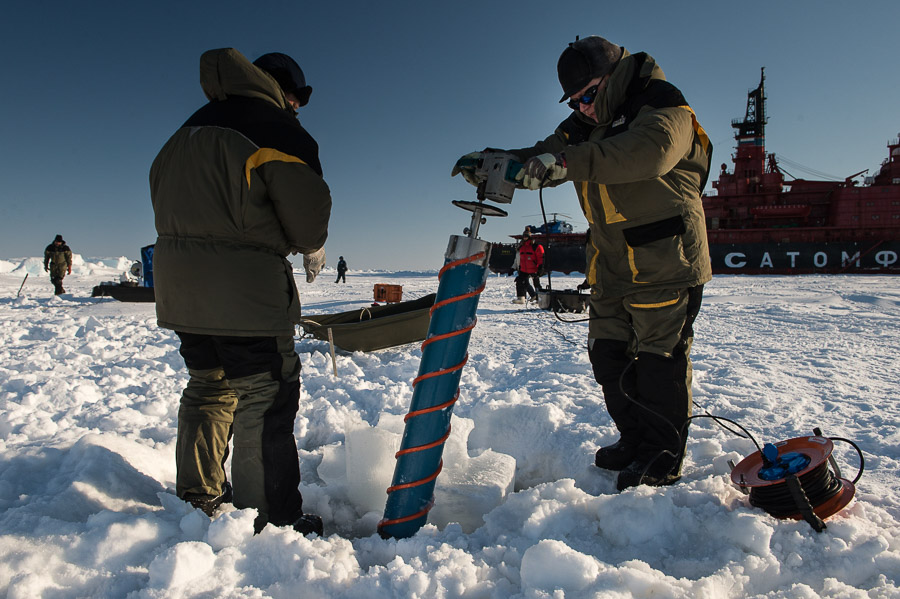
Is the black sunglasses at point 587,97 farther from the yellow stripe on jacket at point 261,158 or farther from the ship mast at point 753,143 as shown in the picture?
the ship mast at point 753,143

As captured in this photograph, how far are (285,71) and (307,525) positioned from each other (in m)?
1.64

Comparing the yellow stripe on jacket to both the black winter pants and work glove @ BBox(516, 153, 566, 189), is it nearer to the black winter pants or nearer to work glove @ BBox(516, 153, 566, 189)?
work glove @ BBox(516, 153, 566, 189)

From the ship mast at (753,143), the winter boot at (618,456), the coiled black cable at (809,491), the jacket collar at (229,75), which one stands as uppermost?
the ship mast at (753,143)

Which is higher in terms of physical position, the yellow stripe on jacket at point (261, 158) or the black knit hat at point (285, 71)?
the black knit hat at point (285, 71)

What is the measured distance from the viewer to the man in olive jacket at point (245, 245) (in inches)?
61.0

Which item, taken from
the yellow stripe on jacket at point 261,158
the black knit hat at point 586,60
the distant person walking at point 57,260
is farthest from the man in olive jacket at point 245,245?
the distant person walking at point 57,260

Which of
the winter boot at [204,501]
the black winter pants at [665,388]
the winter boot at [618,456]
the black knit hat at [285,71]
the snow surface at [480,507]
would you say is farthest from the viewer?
the winter boot at [618,456]

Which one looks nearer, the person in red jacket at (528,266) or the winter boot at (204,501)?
the winter boot at (204,501)

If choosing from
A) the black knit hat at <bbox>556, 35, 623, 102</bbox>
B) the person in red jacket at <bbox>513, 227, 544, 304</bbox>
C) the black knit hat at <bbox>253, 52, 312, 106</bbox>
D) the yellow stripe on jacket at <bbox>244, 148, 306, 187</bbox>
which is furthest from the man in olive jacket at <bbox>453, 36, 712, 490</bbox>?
the person in red jacket at <bbox>513, 227, 544, 304</bbox>

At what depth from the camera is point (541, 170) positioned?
1.47 meters

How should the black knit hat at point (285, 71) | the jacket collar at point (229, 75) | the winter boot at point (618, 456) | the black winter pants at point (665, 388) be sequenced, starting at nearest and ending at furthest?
the jacket collar at point (229, 75)
the black knit hat at point (285, 71)
the black winter pants at point (665, 388)
the winter boot at point (618, 456)

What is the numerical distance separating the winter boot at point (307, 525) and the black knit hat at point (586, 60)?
6.18ft

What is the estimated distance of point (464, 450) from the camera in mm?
2105

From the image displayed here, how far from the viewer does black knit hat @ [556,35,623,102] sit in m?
1.91
